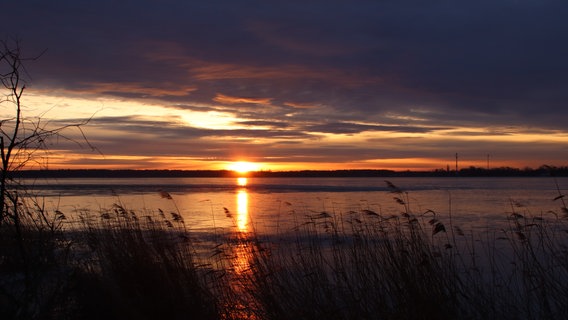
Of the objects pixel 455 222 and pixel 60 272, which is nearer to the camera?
pixel 60 272

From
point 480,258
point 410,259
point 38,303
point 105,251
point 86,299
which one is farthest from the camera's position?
point 480,258

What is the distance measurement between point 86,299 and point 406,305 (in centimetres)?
414

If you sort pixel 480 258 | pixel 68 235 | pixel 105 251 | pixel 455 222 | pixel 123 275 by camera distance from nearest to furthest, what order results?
1. pixel 123 275
2. pixel 105 251
3. pixel 480 258
4. pixel 68 235
5. pixel 455 222

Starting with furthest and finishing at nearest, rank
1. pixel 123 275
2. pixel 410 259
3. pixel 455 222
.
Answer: pixel 455 222
pixel 123 275
pixel 410 259

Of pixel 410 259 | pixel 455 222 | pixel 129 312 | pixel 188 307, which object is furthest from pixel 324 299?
pixel 455 222

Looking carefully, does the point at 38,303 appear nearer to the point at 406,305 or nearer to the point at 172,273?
the point at 172,273

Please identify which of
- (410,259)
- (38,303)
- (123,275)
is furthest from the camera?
(123,275)

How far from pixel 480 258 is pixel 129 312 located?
25.9ft

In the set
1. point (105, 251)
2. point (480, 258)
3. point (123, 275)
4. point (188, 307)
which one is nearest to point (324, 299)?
point (188, 307)

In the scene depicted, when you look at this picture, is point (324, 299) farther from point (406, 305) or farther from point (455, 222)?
point (455, 222)

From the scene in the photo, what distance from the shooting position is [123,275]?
7.69 meters

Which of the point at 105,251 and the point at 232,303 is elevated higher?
the point at 105,251

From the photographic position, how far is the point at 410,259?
21.0 feet

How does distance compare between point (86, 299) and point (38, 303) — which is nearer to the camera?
point (38, 303)
